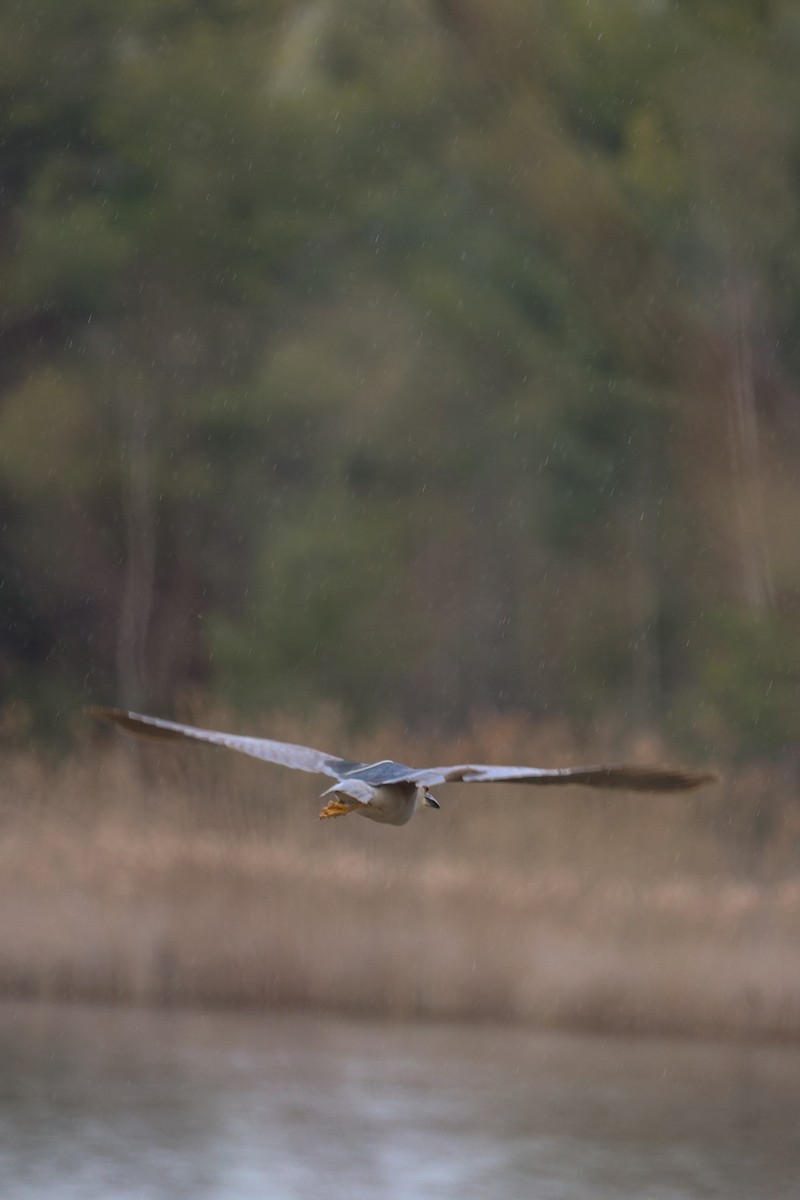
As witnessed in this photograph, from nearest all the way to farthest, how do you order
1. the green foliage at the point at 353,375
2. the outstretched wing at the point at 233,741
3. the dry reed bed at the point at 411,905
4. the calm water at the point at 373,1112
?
the outstretched wing at the point at 233,741 → the calm water at the point at 373,1112 → the dry reed bed at the point at 411,905 → the green foliage at the point at 353,375

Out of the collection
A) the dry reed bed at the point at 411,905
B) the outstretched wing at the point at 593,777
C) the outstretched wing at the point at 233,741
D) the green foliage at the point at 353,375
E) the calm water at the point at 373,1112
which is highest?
the green foliage at the point at 353,375

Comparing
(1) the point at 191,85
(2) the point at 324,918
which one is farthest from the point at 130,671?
(2) the point at 324,918

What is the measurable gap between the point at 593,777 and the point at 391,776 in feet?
Result: 2.04

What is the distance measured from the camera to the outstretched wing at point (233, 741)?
6197 mm

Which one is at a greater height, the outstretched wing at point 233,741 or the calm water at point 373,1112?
the calm water at point 373,1112

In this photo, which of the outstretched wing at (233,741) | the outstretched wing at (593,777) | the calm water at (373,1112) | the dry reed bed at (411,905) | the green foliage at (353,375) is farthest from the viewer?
the green foliage at (353,375)

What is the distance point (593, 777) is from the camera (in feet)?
18.7

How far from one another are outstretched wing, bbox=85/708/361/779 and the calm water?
392 centimetres

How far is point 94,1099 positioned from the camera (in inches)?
450

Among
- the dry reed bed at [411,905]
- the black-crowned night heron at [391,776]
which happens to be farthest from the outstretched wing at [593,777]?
the dry reed bed at [411,905]

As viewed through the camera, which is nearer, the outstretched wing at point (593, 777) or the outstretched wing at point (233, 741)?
the outstretched wing at point (593, 777)

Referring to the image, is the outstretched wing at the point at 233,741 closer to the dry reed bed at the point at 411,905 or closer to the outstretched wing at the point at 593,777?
the outstretched wing at the point at 593,777

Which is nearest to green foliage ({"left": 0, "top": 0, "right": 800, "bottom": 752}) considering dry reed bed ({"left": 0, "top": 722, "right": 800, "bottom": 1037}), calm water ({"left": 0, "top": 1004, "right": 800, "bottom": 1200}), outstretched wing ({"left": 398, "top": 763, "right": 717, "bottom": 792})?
dry reed bed ({"left": 0, "top": 722, "right": 800, "bottom": 1037})

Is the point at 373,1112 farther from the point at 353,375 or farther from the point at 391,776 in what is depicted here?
the point at 353,375
